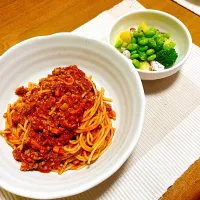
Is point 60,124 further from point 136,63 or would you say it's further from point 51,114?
point 136,63

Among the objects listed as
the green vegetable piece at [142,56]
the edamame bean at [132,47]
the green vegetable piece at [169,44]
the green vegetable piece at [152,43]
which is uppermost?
the green vegetable piece at [152,43]

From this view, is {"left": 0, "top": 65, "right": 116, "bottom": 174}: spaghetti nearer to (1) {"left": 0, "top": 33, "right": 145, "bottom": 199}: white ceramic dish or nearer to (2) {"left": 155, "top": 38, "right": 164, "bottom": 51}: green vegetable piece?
(1) {"left": 0, "top": 33, "right": 145, "bottom": 199}: white ceramic dish

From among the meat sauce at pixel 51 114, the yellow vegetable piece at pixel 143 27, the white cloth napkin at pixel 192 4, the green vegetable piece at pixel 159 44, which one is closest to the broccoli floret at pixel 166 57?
the green vegetable piece at pixel 159 44

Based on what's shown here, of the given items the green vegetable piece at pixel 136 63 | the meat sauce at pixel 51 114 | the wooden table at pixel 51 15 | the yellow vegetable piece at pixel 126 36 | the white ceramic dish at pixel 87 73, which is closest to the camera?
the white ceramic dish at pixel 87 73

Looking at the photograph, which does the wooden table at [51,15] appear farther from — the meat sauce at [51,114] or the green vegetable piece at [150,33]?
the meat sauce at [51,114]

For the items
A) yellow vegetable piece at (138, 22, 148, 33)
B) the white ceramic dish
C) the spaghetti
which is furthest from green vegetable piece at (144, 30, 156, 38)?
the spaghetti

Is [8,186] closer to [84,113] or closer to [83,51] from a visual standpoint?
[84,113]
